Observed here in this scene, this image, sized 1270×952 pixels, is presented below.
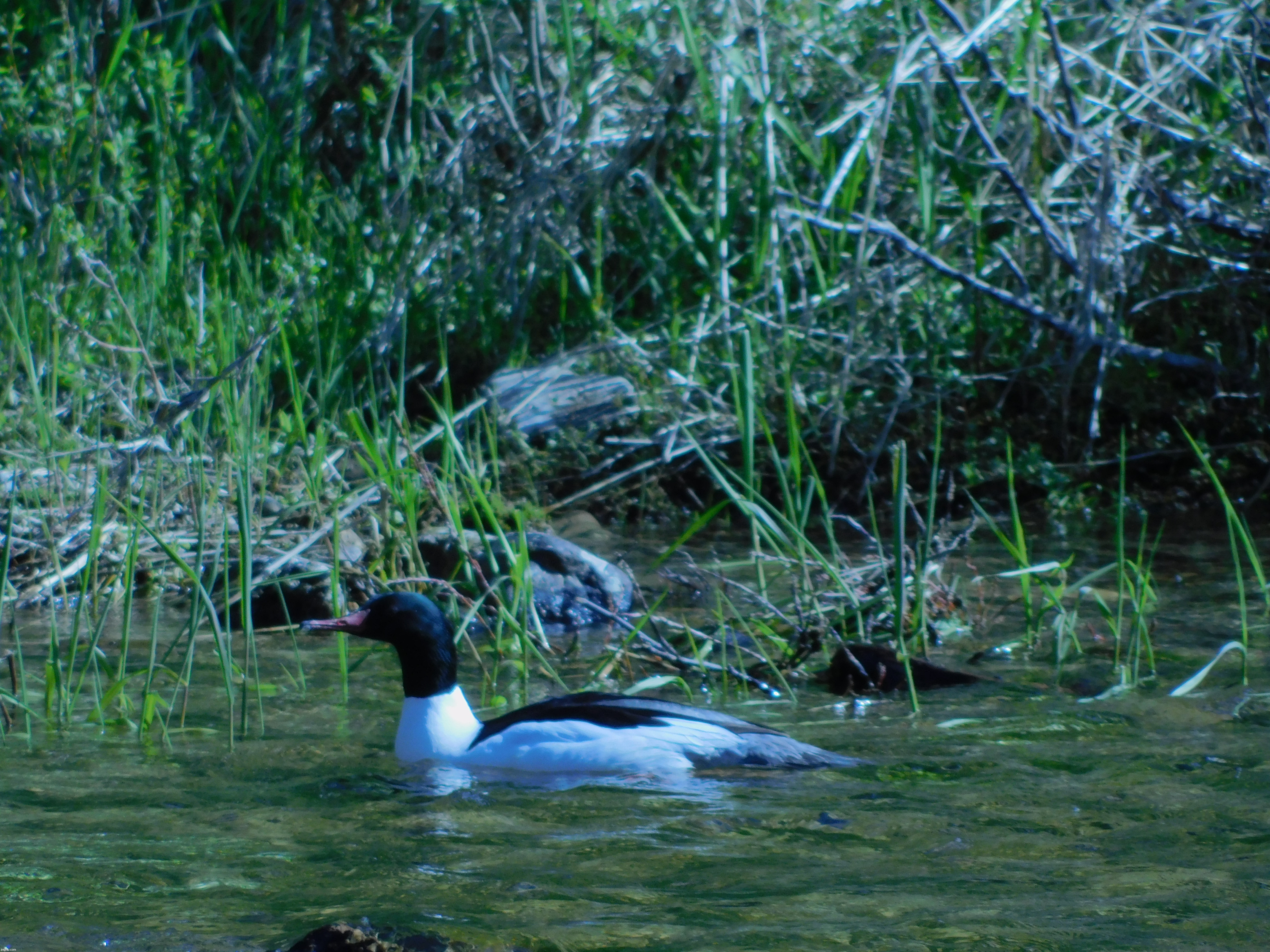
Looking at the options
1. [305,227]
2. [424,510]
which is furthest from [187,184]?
[424,510]

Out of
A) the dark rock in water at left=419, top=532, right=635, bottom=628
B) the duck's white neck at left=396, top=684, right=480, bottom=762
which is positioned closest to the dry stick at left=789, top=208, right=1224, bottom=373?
the dark rock in water at left=419, top=532, right=635, bottom=628

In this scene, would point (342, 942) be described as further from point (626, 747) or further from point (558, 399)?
point (558, 399)

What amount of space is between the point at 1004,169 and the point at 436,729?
14.1 ft

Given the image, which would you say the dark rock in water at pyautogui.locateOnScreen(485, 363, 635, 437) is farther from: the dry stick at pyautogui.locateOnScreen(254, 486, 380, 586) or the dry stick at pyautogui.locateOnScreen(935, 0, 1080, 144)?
the dry stick at pyautogui.locateOnScreen(935, 0, 1080, 144)

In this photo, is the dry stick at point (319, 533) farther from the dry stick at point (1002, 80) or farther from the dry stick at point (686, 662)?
the dry stick at point (1002, 80)

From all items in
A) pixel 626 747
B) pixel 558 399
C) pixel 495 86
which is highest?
pixel 495 86

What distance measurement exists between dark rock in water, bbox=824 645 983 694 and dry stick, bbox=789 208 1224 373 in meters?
2.98

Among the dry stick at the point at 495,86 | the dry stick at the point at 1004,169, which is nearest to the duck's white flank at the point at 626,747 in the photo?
the dry stick at the point at 1004,169

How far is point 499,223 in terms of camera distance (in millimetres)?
9062

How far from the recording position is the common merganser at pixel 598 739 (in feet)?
14.4

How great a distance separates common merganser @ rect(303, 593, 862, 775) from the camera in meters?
4.38

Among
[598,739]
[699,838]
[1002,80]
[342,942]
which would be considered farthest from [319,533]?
[1002,80]

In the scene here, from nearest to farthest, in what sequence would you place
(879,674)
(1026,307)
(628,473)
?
(879,674) < (1026,307) < (628,473)

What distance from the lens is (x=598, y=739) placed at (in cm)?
440
